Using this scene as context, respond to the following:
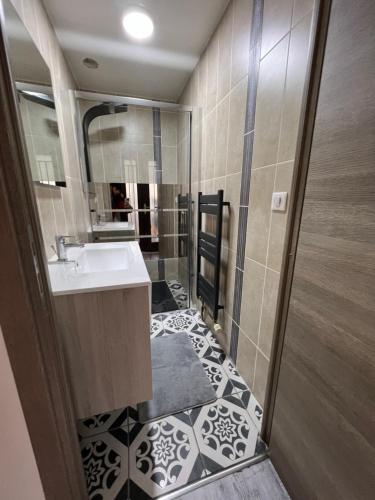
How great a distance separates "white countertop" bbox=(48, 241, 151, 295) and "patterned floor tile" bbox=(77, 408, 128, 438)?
839 mm

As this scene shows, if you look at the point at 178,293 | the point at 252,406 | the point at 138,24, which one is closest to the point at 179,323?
the point at 178,293

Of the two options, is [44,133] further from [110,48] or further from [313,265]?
[313,265]

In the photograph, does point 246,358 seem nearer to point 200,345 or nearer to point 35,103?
point 200,345

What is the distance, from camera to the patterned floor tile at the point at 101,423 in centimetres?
112

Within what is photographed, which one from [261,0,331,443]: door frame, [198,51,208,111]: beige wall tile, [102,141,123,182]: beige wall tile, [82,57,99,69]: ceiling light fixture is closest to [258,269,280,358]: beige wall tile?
[261,0,331,443]: door frame

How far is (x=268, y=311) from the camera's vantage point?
3.67 feet

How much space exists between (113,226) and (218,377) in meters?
1.83

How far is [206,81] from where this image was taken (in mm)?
1723

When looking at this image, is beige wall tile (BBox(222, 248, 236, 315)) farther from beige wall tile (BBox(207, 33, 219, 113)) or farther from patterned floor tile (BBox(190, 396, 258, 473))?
beige wall tile (BBox(207, 33, 219, 113))

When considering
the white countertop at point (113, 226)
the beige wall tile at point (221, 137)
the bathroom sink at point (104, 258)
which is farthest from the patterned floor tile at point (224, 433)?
the white countertop at point (113, 226)

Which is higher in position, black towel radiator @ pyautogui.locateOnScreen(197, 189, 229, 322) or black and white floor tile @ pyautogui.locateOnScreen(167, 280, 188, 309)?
black towel radiator @ pyautogui.locateOnScreen(197, 189, 229, 322)

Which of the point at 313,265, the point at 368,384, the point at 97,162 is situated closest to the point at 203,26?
the point at 97,162

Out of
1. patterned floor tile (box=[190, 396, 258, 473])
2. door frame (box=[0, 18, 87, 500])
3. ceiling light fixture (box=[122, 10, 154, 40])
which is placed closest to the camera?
door frame (box=[0, 18, 87, 500])

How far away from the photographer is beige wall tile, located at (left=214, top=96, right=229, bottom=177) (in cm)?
145
